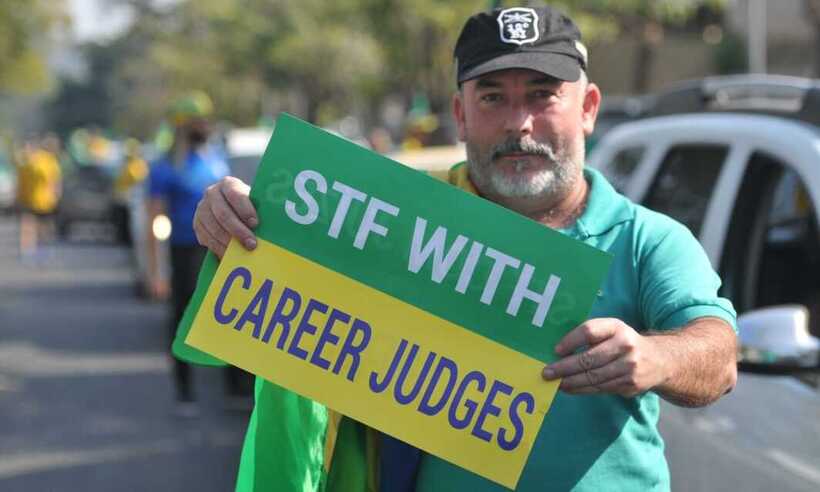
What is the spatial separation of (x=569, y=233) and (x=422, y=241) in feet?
1.18

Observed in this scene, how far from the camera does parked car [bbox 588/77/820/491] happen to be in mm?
3934

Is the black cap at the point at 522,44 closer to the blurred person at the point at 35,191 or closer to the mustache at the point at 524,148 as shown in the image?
the mustache at the point at 524,148

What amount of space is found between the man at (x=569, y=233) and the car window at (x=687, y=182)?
2250mm

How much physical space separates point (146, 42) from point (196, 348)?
10336 centimetres

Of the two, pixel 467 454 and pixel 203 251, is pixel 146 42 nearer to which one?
pixel 203 251

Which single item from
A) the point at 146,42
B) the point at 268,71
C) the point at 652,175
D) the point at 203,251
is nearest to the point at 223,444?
the point at 203,251

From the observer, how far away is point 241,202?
263 centimetres

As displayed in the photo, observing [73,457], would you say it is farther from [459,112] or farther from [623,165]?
[459,112]

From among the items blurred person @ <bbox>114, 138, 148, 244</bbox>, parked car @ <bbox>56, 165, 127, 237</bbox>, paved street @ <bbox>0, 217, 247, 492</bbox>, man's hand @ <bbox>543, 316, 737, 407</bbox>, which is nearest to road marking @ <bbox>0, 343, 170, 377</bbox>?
paved street @ <bbox>0, 217, 247, 492</bbox>

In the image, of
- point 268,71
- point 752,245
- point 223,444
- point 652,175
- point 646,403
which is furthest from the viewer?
point 268,71

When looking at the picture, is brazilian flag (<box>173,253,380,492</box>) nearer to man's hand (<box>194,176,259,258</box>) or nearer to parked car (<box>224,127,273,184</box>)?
man's hand (<box>194,176,259,258</box>)

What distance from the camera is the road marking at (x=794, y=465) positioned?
12.5 ft

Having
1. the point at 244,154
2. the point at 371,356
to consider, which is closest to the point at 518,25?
the point at 371,356

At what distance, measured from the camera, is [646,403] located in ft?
8.95
